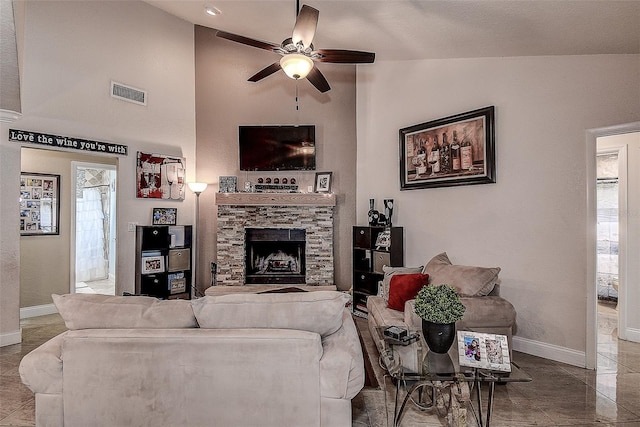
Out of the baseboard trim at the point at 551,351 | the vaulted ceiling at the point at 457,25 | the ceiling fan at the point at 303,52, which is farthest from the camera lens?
the baseboard trim at the point at 551,351

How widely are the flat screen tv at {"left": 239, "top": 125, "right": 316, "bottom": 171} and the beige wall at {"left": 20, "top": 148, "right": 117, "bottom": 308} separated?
2.49m

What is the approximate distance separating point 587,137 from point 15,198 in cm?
569

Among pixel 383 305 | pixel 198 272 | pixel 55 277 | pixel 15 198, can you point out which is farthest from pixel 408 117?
pixel 55 277

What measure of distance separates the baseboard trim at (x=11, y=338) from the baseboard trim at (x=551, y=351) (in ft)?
17.0

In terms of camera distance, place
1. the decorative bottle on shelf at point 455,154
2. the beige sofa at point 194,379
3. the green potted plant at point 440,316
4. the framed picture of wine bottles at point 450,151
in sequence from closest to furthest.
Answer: the beige sofa at point 194,379, the green potted plant at point 440,316, the framed picture of wine bottles at point 450,151, the decorative bottle on shelf at point 455,154

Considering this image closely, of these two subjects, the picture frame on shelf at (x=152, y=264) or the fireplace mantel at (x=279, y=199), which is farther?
the fireplace mantel at (x=279, y=199)

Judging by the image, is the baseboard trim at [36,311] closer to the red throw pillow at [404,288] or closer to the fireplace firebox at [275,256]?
the fireplace firebox at [275,256]

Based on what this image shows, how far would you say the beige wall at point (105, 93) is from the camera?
12.3ft

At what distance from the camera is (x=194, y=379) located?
68.1 inches

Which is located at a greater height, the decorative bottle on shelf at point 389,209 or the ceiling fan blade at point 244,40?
the ceiling fan blade at point 244,40

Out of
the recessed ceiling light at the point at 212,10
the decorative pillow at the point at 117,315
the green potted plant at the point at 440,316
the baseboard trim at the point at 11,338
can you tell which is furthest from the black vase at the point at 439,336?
the recessed ceiling light at the point at 212,10

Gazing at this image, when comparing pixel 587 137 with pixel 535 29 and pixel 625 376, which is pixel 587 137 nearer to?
pixel 535 29

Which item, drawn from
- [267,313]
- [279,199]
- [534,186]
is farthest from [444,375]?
[279,199]

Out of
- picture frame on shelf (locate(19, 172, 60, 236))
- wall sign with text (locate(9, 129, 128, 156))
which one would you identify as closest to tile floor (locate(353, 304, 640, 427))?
wall sign with text (locate(9, 129, 128, 156))
